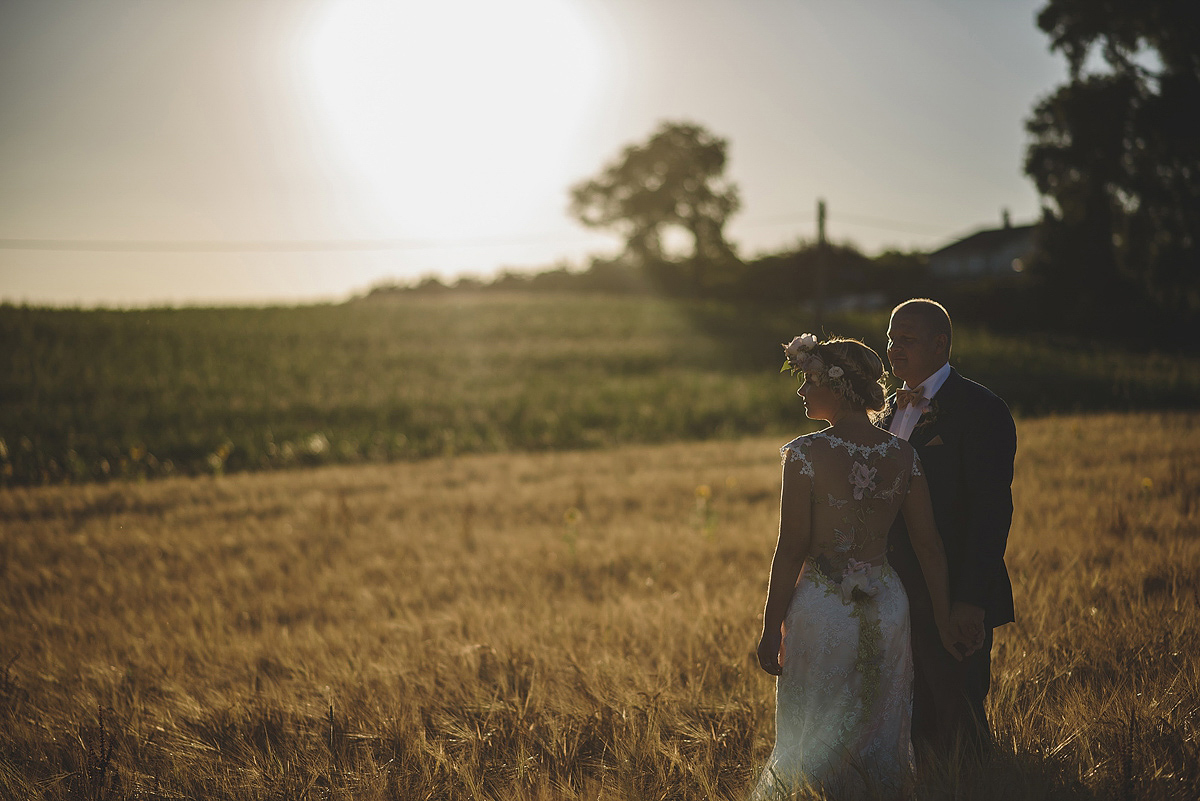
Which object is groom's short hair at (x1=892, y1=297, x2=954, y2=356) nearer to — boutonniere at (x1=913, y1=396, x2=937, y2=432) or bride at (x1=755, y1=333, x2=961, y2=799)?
boutonniere at (x1=913, y1=396, x2=937, y2=432)

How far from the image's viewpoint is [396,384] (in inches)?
1043

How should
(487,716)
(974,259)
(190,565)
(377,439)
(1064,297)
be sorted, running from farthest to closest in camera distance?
(974,259)
(1064,297)
(377,439)
(190,565)
(487,716)

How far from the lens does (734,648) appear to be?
412 cm

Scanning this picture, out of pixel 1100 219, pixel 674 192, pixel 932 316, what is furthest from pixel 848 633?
pixel 674 192

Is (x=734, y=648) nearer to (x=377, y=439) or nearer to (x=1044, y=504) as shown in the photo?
(x=1044, y=504)

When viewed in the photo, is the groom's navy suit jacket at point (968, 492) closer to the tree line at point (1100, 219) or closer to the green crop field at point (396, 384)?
the green crop field at point (396, 384)

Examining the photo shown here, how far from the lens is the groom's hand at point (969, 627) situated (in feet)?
8.56

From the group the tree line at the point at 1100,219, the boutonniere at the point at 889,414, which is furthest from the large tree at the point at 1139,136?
the boutonniere at the point at 889,414

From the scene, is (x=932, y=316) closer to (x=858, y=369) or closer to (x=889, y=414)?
(x=889, y=414)

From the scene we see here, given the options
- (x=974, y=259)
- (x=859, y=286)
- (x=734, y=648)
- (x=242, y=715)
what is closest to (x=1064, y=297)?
(x=859, y=286)

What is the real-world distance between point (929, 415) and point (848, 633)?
38.9 inches

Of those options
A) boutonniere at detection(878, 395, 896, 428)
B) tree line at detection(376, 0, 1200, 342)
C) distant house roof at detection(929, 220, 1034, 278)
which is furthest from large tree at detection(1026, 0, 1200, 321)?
distant house roof at detection(929, 220, 1034, 278)

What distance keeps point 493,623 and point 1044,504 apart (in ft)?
19.8

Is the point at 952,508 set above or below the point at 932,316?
below
